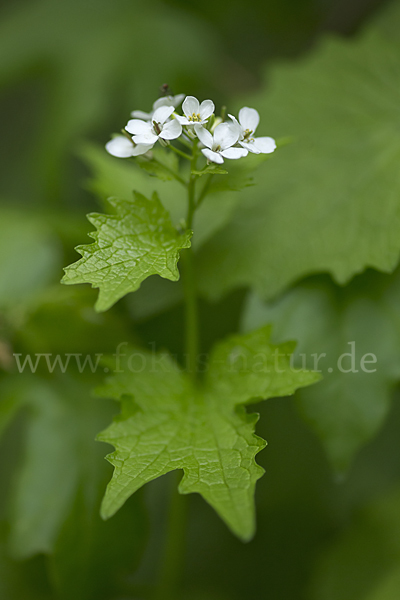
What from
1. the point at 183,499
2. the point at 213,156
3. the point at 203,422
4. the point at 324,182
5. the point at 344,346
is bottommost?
the point at 183,499

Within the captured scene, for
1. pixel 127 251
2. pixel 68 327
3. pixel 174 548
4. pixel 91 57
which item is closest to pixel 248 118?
pixel 127 251

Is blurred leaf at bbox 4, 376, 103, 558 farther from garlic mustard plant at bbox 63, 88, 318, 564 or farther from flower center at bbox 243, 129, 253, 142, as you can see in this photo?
flower center at bbox 243, 129, 253, 142

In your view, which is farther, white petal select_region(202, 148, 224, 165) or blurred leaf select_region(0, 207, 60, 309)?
blurred leaf select_region(0, 207, 60, 309)

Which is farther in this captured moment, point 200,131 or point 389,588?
point 389,588

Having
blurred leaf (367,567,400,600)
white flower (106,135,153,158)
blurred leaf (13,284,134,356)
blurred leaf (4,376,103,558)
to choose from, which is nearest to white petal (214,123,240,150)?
white flower (106,135,153,158)

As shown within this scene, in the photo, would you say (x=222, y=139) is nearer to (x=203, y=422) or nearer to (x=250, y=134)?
(x=250, y=134)

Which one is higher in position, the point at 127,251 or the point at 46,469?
the point at 127,251

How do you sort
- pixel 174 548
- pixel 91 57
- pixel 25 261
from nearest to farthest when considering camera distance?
pixel 174 548 < pixel 25 261 < pixel 91 57
